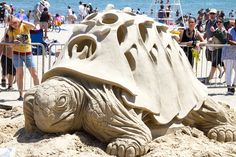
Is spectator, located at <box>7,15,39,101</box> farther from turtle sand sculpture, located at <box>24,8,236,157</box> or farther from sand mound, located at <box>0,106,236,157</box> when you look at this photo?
turtle sand sculpture, located at <box>24,8,236,157</box>

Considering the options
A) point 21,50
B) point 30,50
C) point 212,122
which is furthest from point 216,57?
point 212,122

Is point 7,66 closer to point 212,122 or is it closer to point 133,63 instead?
point 212,122

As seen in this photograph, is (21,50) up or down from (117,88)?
down

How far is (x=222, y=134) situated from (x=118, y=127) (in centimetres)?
137

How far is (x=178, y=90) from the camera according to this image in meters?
5.65

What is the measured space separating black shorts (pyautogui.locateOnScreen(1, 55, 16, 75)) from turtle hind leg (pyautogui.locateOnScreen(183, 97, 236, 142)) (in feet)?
18.3

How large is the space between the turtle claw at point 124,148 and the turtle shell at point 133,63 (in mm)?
344

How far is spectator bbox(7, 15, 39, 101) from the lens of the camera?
966cm

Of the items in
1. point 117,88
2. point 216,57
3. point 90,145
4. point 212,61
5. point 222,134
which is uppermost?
point 117,88

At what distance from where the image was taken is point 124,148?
501cm

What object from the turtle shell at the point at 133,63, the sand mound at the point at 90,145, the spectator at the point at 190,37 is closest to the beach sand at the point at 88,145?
the sand mound at the point at 90,145

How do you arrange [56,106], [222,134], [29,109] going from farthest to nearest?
[222,134]
[29,109]
[56,106]

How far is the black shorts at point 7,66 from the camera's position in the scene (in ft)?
35.2

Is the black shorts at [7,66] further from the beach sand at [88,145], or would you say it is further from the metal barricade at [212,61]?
the beach sand at [88,145]
